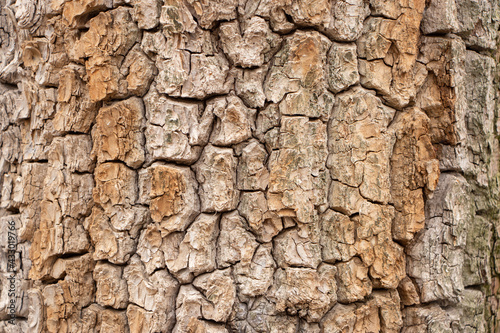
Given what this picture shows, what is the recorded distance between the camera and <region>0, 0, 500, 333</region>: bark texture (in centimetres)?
151

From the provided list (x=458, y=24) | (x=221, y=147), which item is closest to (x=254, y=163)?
(x=221, y=147)

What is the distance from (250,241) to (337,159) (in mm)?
449

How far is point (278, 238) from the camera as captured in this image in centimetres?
154

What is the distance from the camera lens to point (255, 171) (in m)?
1.53

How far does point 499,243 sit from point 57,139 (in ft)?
6.91

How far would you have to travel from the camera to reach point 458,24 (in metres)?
1.80

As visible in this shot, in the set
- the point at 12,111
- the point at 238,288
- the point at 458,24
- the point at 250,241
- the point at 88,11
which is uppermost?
the point at 458,24

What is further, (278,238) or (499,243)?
(499,243)

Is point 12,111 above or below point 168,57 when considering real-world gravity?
below

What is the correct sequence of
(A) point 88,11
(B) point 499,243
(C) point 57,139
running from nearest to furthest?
(A) point 88,11, (C) point 57,139, (B) point 499,243

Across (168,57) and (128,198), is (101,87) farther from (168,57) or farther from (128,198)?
(128,198)

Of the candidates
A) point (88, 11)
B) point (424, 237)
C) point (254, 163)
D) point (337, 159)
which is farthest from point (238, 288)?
point (88, 11)

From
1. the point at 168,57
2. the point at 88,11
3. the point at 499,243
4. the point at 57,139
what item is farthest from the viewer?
the point at 499,243

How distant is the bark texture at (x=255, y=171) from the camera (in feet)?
4.97
